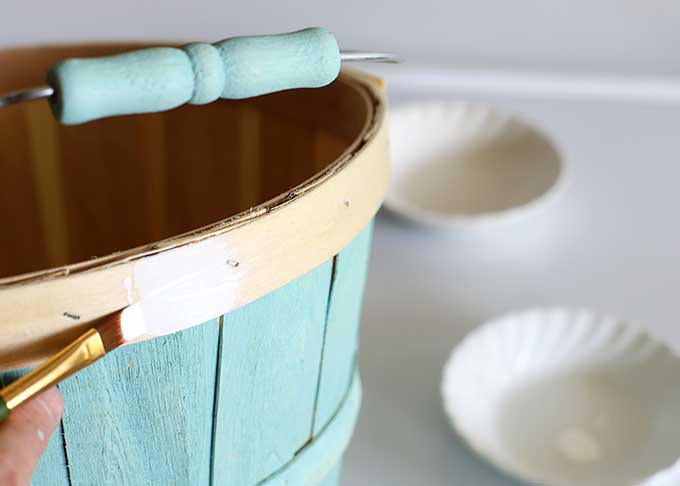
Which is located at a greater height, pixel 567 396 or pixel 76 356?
pixel 76 356

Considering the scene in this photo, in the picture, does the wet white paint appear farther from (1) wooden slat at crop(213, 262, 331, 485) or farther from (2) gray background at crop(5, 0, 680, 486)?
(2) gray background at crop(5, 0, 680, 486)

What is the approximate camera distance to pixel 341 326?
18.2 inches

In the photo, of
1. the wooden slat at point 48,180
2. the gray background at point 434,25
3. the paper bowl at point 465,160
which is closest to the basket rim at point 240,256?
the wooden slat at point 48,180

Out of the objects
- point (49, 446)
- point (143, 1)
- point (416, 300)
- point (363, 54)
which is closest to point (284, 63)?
point (363, 54)

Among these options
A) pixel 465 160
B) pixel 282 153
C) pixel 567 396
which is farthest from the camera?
pixel 465 160

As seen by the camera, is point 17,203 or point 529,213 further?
point 529,213

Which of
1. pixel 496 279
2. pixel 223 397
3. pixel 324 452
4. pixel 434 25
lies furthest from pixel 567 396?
pixel 434 25

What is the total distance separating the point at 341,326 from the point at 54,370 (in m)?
0.18

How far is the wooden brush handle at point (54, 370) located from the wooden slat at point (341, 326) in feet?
0.44

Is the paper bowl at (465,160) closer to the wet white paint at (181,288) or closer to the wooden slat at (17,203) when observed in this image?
the wooden slat at (17,203)

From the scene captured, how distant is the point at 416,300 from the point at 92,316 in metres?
0.52

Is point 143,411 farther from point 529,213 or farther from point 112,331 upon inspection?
point 529,213

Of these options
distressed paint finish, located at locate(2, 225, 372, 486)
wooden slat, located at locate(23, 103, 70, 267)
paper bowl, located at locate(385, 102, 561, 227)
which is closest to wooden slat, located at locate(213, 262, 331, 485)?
distressed paint finish, located at locate(2, 225, 372, 486)

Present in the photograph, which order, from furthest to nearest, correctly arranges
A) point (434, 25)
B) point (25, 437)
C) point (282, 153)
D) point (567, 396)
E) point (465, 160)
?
point (434, 25) < point (465, 160) < point (567, 396) < point (282, 153) < point (25, 437)
